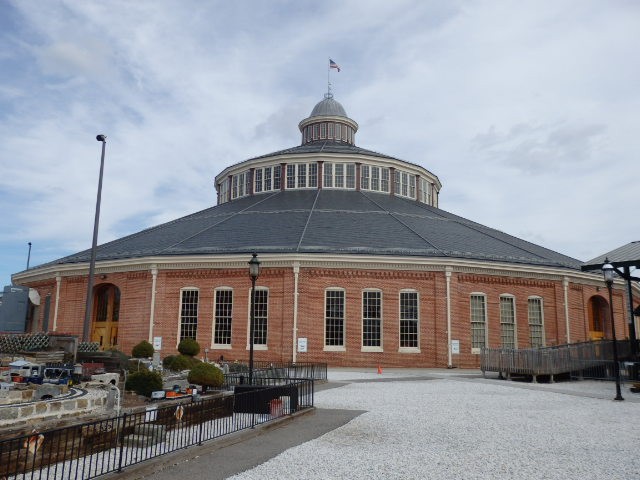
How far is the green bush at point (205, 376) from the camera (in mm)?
16969

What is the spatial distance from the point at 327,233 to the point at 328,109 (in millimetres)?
→ 22338

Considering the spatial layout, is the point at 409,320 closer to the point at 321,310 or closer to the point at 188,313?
the point at 321,310

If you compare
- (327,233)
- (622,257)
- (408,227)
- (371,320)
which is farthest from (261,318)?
(622,257)

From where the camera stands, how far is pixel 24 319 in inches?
1497

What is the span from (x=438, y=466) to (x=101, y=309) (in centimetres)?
3243

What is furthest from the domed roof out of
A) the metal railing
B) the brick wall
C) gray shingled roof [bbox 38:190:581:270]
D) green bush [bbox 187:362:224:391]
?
green bush [bbox 187:362:224:391]

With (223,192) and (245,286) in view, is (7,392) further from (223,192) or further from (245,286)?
(223,192)

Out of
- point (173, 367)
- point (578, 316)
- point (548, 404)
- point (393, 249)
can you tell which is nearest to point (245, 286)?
point (393, 249)

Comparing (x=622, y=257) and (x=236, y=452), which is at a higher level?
(x=622, y=257)

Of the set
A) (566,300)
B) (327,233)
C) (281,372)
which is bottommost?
(281,372)

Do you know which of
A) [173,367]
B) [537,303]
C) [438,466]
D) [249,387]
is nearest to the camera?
[438,466]

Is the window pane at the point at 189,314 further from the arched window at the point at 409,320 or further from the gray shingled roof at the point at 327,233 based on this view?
the arched window at the point at 409,320

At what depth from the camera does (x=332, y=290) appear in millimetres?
32094

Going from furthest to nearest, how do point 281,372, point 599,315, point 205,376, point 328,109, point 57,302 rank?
point 328,109 → point 599,315 → point 57,302 → point 281,372 → point 205,376
